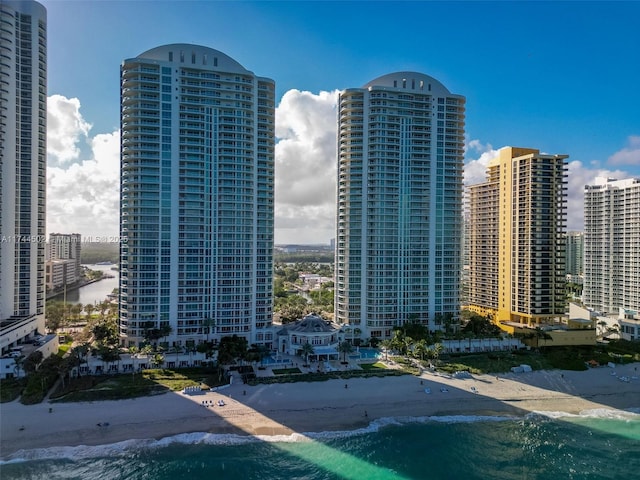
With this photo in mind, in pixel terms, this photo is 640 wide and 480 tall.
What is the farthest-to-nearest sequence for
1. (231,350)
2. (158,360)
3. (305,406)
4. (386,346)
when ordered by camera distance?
(386,346) < (231,350) < (158,360) < (305,406)

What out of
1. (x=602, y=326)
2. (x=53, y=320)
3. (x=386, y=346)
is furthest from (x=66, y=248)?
(x=602, y=326)

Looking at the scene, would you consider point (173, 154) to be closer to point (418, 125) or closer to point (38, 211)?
point (38, 211)

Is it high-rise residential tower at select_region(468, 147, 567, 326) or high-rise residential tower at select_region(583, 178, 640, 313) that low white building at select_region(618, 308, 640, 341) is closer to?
high-rise residential tower at select_region(583, 178, 640, 313)

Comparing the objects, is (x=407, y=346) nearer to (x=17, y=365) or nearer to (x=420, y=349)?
(x=420, y=349)

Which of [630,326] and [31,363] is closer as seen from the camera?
[31,363]

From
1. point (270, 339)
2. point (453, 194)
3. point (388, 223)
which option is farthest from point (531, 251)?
Answer: point (270, 339)

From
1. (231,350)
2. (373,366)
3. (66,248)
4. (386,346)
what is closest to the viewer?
(231,350)

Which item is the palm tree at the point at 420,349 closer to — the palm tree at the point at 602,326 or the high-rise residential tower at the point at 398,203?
the high-rise residential tower at the point at 398,203
